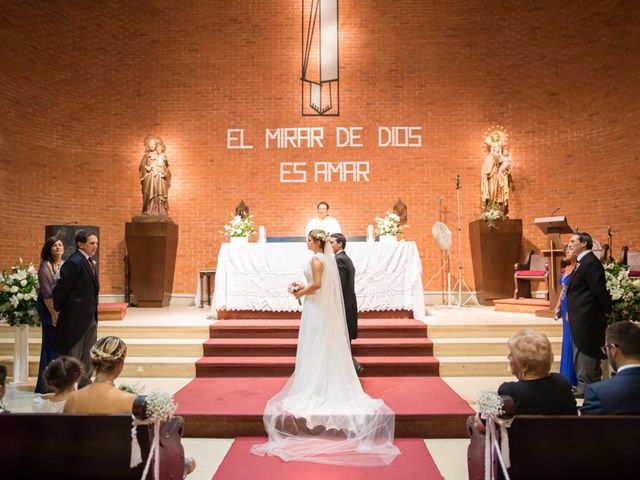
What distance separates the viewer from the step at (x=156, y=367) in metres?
6.01

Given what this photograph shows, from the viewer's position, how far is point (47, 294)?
5.13 meters

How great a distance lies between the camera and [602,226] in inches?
371

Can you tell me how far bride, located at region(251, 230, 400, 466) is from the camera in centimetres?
394

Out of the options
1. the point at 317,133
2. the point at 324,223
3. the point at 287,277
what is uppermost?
the point at 317,133

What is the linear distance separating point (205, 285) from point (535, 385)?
8.25 m

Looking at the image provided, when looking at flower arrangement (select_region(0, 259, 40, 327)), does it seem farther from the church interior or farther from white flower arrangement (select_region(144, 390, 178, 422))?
white flower arrangement (select_region(144, 390, 178, 422))

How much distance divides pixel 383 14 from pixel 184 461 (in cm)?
989

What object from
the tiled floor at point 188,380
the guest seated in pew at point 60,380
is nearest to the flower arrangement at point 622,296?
the tiled floor at point 188,380

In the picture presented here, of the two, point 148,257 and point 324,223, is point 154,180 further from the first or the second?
point 324,223

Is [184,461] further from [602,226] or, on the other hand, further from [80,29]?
[80,29]

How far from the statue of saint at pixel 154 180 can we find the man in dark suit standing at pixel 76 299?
5122mm

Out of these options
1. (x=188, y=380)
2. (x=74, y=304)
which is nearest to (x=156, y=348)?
(x=188, y=380)

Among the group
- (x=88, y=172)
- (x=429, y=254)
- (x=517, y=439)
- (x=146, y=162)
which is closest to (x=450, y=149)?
(x=429, y=254)

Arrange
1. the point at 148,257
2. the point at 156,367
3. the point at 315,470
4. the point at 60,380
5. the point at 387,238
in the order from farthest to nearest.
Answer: the point at 148,257 < the point at 387,238 < the point at 156,367 < the point at 315,470 < the point at 60,380
